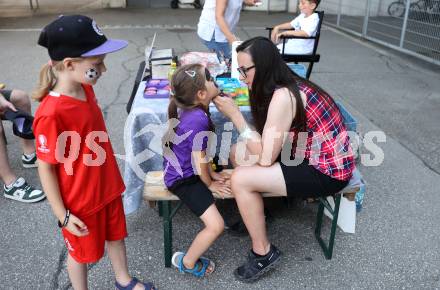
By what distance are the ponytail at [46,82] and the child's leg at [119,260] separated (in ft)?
2.52

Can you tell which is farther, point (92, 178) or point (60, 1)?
point (60, 1)

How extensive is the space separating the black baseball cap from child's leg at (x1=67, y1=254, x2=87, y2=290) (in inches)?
35.5

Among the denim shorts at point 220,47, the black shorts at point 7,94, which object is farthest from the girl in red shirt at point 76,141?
the denim shorts at point 220,47

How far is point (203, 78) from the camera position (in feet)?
7.02

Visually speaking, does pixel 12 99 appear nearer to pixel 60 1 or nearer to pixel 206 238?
pixel 206 238

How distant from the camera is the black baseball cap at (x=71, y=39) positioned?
5.24ft

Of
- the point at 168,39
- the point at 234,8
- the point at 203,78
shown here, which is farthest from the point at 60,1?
the point at 203,78

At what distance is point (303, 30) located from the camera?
180 inches

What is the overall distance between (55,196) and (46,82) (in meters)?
0.45

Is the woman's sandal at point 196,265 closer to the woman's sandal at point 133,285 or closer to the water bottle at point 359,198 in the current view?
the woman's sandal at point 133,285

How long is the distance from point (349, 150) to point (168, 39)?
6.57 metres

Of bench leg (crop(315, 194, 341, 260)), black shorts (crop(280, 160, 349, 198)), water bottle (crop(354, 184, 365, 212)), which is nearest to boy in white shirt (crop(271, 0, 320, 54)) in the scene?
water bottle (crop(354, 184, 365, 212))

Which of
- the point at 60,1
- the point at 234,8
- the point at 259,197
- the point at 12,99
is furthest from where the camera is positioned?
the point at 60,1

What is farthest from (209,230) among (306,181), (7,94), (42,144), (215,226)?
(7,94)
